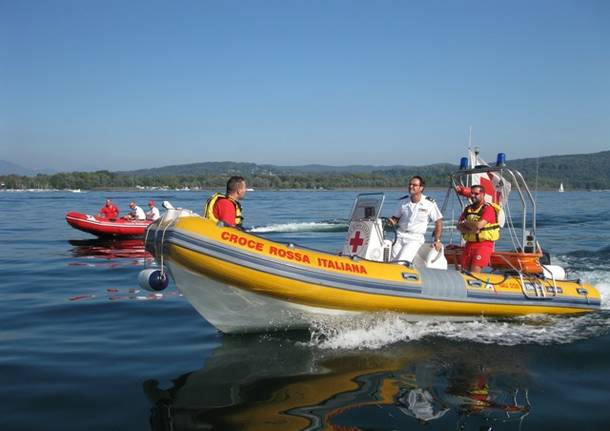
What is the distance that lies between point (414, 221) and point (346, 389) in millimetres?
2771

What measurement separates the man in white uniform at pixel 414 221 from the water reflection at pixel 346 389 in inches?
51.3

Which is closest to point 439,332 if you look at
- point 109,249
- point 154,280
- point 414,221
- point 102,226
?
point 414,221

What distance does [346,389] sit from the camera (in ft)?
16.7

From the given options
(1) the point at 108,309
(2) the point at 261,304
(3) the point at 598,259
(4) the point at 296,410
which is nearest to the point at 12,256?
(1) the point at 108,309

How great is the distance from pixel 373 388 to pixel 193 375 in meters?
1.69

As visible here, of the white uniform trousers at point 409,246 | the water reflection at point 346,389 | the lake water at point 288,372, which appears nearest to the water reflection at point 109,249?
the lake water at point 288,372

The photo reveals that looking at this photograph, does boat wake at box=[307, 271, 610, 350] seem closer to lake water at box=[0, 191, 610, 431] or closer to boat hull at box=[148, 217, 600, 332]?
lake water at box=[0, 191, 610, 431]

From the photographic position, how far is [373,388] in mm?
5113

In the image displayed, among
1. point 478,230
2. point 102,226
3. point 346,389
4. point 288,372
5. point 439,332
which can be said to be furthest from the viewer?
point 102,226

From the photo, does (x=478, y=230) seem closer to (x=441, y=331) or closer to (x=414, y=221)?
(x=414, y=221)

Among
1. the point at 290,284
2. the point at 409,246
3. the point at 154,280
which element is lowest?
the point at 290,284

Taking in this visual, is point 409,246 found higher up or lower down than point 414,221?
lower down

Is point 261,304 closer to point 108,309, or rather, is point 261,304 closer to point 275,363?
point 275,363

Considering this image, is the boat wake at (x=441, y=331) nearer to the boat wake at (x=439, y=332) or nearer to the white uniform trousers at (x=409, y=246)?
the boat wake at (x=439, y=332)
